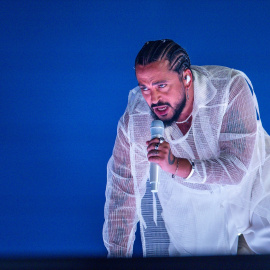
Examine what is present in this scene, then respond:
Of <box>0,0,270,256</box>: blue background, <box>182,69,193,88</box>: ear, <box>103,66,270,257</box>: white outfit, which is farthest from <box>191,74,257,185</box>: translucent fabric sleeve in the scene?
<box>0,0,270,256</box>: blue background

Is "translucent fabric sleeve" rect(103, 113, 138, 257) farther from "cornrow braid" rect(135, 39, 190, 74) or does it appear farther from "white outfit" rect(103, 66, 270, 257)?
"cornrow braid" rect(135, 39, 190, 74)

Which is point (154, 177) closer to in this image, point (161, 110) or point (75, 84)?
point (161, 110)

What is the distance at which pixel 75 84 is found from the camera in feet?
6.07

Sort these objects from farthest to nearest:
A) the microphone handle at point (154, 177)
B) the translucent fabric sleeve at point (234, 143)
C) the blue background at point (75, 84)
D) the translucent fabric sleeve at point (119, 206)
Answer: the blue background at point (75, 84) < the translucent fabric sleeve at point (119, 206) < the translucent fabric sleeve at point (234, 143) < the microphone handle at point (154, 177)

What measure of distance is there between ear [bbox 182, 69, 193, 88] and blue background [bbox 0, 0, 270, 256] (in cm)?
39

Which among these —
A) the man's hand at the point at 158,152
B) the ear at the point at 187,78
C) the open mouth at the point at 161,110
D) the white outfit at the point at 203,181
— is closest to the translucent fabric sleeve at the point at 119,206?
the white outfit at the point at 203,181

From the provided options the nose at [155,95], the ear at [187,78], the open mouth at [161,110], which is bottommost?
the open mouth at [161,110]

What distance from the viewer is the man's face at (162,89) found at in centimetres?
134

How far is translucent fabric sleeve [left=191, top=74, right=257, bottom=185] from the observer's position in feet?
4.31

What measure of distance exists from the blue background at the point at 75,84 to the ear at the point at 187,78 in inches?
15.5

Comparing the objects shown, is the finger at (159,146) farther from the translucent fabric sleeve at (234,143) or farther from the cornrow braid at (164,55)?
the cornrow braid at (164,55)

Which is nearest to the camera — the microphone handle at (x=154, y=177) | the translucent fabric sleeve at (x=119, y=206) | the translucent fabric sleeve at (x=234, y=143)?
the microphone handle at (x=154, y=177)

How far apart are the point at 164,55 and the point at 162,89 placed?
11 centimetres

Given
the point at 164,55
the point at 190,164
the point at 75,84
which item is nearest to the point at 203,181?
the point at 190,164
